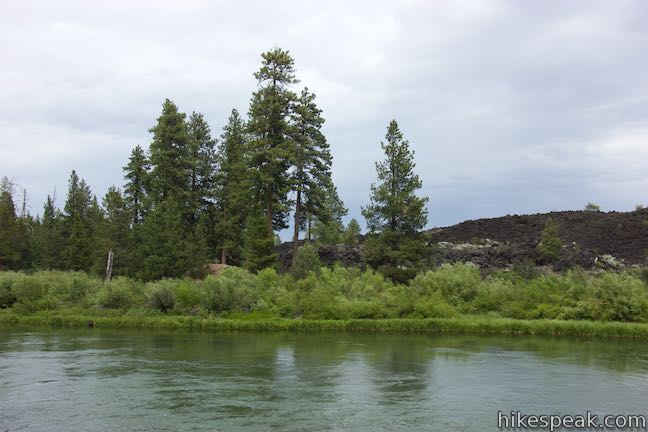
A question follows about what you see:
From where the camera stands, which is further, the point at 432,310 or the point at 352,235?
the point at 352,235

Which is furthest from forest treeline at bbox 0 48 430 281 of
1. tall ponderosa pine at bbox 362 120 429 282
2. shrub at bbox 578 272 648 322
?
shrub at bbox 578 272 648 322

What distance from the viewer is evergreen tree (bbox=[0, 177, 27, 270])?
66.1 m

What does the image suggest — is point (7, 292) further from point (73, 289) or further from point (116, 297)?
point (116, 297)

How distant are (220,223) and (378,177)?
21.1 meters

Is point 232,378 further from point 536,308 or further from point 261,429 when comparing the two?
point 536,308

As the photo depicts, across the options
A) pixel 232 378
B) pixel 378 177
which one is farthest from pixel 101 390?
pixel 378 177

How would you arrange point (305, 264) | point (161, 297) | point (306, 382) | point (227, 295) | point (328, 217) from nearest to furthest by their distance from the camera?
1. point (306, 382)
2. point (227, 295)
3. point (161, 297)
4. point (305, 264)
5. point (328, 217)

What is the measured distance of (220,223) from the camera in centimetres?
6103

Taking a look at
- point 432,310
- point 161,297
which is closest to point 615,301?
point 432,310

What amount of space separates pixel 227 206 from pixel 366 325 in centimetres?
3082

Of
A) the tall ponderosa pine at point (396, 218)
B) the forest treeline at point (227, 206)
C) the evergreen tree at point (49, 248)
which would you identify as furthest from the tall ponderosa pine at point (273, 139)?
the evergreen tree at point (49, 248)

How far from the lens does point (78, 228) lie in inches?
2522

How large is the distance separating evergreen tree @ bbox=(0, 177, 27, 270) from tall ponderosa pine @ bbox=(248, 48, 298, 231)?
30.2 meters

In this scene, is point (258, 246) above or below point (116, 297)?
above
